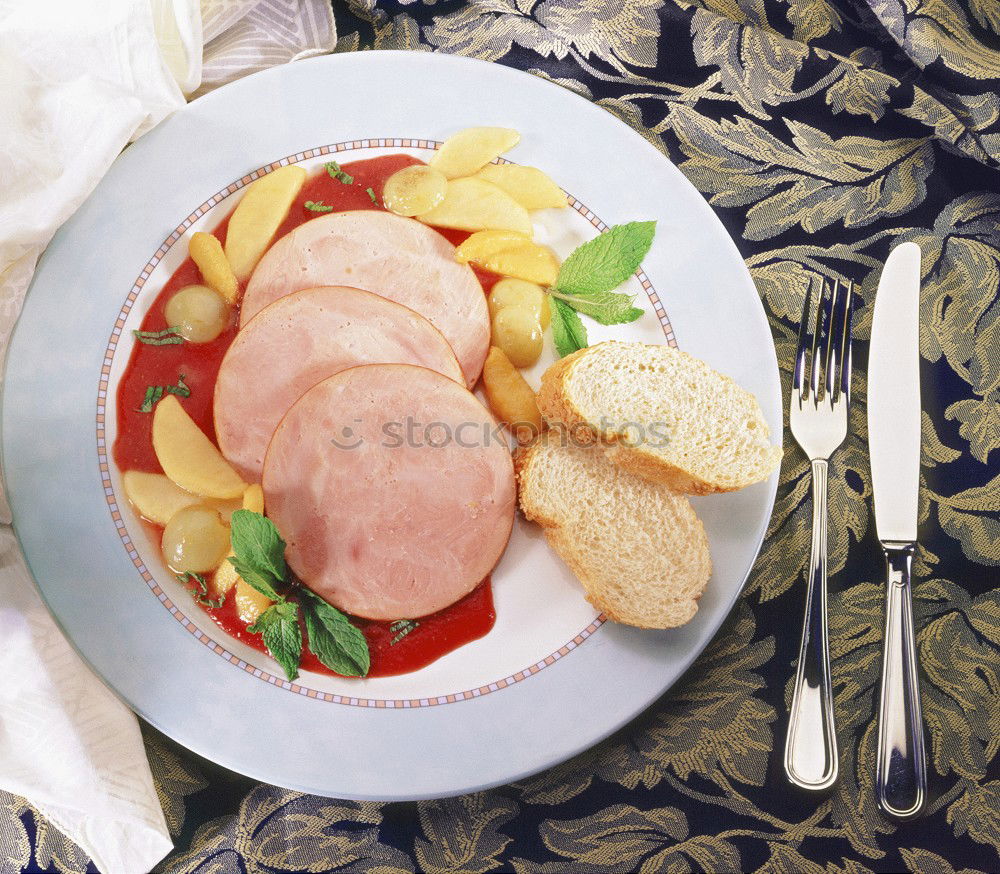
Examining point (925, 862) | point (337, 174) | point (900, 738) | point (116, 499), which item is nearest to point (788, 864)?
point (925, 862)

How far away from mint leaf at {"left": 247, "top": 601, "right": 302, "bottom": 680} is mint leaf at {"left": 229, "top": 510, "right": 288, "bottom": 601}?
0.06m

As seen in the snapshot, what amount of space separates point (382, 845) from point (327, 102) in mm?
2318

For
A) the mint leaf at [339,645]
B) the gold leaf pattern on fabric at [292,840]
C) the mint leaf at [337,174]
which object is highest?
the mint leaf at [337,174]

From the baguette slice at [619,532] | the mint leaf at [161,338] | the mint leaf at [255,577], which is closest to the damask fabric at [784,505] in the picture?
the baguette slice at [619,532]

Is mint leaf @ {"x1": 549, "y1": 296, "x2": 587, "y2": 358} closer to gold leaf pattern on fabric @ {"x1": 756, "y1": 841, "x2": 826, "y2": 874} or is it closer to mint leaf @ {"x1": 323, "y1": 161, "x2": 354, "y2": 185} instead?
mint leaf @ {"x1": 323, "y1": 161, "x2": 354, "y2": 185}

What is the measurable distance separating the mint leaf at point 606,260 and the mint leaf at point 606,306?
18 mm

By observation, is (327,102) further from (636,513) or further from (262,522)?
(636,513)

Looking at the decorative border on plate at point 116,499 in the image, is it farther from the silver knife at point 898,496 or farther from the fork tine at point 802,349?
the silver knife at point 898,496

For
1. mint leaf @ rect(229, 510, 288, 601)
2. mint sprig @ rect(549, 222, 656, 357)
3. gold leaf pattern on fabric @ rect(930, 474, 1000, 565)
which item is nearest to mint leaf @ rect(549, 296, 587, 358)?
mint sprig @ rect(549, 222, 656, 357)

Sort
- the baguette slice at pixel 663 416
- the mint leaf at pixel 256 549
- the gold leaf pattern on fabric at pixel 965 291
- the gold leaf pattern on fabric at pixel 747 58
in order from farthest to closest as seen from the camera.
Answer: the gold leaf pattern on fabric at pixel 747 58 → the gold leaf pattern on fabric at pixel 965 291 → the baguette slice at pixel 663 416 → the mint leaf at pixel 256 549

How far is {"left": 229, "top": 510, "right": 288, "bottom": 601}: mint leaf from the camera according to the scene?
227 cm

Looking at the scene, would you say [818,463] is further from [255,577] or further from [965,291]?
[255,577]

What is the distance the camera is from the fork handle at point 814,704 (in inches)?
94.3

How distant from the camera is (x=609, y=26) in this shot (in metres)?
2.87
